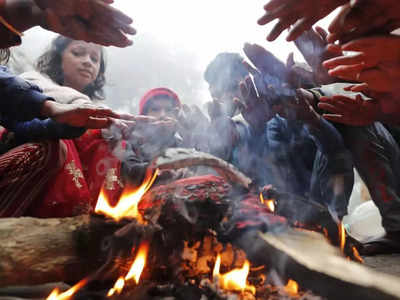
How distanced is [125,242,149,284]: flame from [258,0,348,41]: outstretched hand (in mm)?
1646

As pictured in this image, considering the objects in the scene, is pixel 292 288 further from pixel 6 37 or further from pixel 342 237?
pixel 6 37

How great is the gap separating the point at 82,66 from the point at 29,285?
2.76 meters

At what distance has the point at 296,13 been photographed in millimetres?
1558

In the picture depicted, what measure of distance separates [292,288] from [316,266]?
0.86 feet

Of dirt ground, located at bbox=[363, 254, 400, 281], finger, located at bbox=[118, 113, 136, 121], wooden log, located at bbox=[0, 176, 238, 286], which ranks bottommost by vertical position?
dirt ground, located at bbox=[363, 254, 400, 281]

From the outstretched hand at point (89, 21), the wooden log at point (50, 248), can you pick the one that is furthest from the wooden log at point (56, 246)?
the outstretched hand at point (89, 21)

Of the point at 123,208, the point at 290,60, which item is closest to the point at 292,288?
the point at 123,208

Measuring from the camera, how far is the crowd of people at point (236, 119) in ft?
5.28

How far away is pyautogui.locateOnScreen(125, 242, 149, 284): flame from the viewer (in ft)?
5.88

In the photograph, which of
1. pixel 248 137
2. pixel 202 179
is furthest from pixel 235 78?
pixel 202 179

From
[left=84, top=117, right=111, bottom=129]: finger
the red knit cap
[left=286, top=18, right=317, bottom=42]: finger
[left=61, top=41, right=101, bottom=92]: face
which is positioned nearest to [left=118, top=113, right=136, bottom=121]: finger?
[left=84, top=117, right=111, bottom=129]: finger

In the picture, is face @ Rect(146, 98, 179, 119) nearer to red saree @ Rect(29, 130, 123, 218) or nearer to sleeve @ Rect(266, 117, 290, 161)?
red saree @ Rect(29, 130, 123, 218)

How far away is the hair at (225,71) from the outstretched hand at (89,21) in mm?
3204

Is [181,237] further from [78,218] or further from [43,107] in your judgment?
[43,107]
